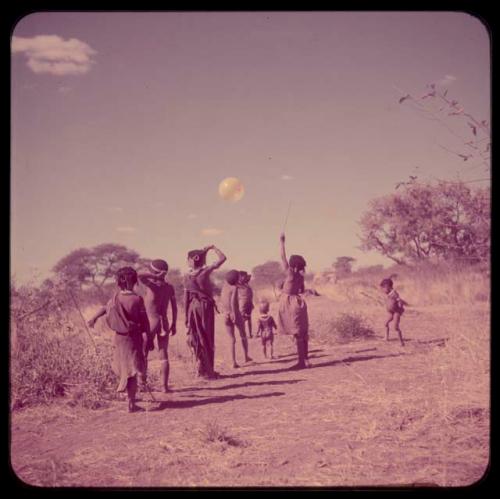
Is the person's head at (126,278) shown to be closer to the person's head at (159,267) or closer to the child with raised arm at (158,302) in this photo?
the child with raised arm at (158,302)

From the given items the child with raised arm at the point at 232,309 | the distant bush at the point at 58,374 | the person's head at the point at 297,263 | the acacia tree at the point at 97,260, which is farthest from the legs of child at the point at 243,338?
the acacia tree at the point at 97,260

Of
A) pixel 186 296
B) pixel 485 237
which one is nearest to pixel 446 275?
pixel 186 296

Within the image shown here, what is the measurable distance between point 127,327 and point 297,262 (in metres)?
3.46

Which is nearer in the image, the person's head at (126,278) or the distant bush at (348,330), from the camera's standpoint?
the person's head at (126,278)

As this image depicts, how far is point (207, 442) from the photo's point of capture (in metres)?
5.36

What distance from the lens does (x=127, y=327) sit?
6.43 metres

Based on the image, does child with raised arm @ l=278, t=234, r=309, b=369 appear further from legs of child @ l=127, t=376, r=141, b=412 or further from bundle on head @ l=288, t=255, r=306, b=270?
legs of child @ l=127, t=376, r=141, b=412

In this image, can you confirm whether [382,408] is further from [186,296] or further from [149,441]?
[186,296]

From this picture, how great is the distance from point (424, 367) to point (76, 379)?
5.20 metres

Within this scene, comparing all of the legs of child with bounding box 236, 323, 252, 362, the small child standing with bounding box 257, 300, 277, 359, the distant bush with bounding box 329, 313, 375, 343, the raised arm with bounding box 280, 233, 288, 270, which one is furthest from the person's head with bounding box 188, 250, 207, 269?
the distant bush with bounding box 329, 313, 375, 343

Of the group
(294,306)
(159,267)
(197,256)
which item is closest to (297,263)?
(294,306)

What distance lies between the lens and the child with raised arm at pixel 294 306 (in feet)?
29.0

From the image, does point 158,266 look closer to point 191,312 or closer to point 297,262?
point 191,312

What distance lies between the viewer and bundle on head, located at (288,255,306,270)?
8945mm
